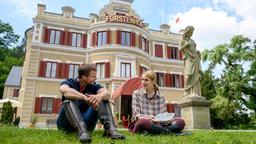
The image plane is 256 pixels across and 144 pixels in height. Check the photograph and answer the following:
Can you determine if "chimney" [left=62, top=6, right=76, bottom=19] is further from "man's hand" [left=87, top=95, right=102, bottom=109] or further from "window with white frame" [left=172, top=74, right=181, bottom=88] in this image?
"man's hand" [left=87, top=95, right=102, bottom=109]

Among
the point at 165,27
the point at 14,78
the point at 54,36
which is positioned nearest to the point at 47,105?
the point at 54,36

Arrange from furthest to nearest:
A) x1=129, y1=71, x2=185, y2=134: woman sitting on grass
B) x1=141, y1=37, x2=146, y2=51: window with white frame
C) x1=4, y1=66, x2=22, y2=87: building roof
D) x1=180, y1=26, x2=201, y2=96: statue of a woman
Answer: x1=4, y1=66, x2=22, y2=87: building roof < x1=141, y1=37, x2=146, y2=51: window with white frame < x1=180, y1=26, x2=201, y2=96: statue of a woman < x1=129, y1=71, x2=185, y2=134: woman sitting on grass

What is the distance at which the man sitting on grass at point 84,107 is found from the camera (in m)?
4.12

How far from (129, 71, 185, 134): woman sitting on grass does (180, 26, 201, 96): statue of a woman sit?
222 inches

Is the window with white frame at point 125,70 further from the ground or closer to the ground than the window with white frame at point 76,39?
closer to the ground

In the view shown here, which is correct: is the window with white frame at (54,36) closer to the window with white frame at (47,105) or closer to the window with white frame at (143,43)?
the window with white frame at (47,105)

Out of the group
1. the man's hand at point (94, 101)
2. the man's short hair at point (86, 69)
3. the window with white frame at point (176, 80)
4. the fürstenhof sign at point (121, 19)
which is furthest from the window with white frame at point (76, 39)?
the man's hand at point (94, 101)

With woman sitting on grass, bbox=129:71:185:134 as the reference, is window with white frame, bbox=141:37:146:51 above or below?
above

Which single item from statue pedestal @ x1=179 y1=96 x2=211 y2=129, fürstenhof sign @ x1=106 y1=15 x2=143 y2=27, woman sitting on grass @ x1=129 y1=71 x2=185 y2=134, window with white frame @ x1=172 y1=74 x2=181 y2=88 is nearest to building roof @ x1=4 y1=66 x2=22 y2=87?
fürstenhof sign @ x1=106 y1=15 x2=143 y2=27

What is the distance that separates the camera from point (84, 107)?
470cm

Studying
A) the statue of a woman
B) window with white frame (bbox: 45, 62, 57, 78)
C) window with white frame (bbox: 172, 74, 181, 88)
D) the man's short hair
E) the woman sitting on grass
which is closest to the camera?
the man's short hair

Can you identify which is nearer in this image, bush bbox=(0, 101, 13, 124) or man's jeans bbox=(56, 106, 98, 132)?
man's jeans bbox=(56, 106, 98, 132)

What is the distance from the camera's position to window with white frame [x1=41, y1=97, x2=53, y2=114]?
2372 cm

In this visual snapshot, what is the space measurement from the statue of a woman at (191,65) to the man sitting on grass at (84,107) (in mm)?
6972
